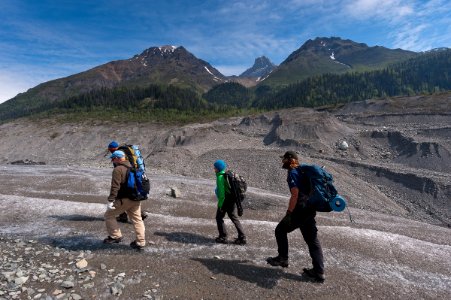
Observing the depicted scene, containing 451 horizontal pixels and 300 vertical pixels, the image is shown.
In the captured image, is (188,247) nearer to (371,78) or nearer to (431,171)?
(431,171)

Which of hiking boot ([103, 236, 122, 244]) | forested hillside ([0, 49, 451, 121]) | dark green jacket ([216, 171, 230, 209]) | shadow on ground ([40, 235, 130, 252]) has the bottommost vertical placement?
shadow on ground ([40, 235, 130, 252])

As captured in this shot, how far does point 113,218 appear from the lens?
33.2 feet

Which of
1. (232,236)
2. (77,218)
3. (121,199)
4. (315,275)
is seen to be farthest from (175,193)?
(315,275)

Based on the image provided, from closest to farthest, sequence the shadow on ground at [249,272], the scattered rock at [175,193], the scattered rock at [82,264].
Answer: the shadow on ground at [249,272] → the scattered rock at [82,264] → the scattered rock at [175,193]

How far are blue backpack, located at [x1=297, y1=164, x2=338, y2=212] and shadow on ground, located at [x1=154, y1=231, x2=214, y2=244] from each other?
181 inches

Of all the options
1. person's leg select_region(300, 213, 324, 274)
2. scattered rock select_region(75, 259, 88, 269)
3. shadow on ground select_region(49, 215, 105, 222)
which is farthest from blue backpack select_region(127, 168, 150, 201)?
shadow on ground select_region(49, 215, 105, 222)

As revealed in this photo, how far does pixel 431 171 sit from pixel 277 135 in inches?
807

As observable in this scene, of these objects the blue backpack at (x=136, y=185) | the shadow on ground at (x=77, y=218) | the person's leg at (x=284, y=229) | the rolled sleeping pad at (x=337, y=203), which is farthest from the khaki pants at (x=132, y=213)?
the rolled sleeping pad at (x=337, y=203)

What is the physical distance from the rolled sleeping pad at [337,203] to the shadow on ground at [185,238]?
487 centimetres

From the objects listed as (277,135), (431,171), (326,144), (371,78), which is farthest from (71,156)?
(371,78)

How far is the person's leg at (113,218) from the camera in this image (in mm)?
9602

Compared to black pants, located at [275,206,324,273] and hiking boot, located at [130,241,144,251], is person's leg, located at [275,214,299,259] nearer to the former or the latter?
black pants, located at [275,206,324,273]

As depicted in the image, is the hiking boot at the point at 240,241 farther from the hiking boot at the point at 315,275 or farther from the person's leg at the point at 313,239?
the person's leg at the point at 313,239

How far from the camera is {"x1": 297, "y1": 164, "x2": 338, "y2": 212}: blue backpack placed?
7.68 metres
